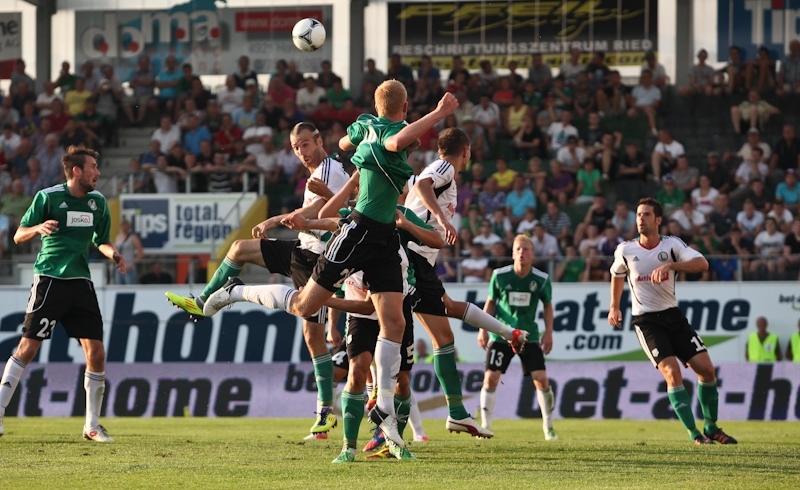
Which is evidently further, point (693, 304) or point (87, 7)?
point (87, 7)

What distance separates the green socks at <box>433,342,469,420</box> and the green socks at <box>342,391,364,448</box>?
2038mm

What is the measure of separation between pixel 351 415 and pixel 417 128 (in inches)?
82.9


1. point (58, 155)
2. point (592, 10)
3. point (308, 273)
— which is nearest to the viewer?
point (308, 273)

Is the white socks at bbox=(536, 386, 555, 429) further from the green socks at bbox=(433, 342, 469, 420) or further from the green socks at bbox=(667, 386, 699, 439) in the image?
the green socks at bbox=(433, 342, 469, 420)

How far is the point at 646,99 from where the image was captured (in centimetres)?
2416

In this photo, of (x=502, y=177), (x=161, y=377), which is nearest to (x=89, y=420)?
(x=161, y=377)

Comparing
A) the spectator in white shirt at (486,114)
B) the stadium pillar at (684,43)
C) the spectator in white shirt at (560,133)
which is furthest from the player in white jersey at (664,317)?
the stadium pillar at (684,43)

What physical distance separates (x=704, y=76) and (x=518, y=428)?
39.0 feet

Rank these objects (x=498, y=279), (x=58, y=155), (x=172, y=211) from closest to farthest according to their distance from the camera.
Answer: (x=498, y=279) < (x=172, y=211) < (x=58, y=155)

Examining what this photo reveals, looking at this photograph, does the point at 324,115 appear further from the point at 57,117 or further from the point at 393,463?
the point at 393,463

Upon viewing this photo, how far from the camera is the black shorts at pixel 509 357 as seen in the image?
1336 cm

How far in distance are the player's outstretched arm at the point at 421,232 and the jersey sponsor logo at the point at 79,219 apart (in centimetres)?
322

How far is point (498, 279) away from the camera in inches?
543

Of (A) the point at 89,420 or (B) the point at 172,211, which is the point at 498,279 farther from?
(B) the point at 172,211
